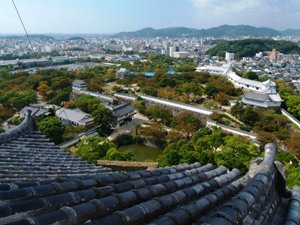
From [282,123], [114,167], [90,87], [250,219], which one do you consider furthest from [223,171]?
[90,87]

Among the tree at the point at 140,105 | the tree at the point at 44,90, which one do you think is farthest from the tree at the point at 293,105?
the tree at the point at 44,90

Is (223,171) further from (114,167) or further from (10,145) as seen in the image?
(114,167)

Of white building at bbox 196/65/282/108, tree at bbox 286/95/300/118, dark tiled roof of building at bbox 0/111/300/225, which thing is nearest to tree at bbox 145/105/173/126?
white building at bbox 196/65/282/108

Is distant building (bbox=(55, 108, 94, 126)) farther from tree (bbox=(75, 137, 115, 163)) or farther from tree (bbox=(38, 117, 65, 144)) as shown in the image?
tree (bbox=(75, 137, 115, 163))

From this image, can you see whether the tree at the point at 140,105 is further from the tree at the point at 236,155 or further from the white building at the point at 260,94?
the tree at the point at 236,155

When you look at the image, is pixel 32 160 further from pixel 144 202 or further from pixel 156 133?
pixel 156 133
